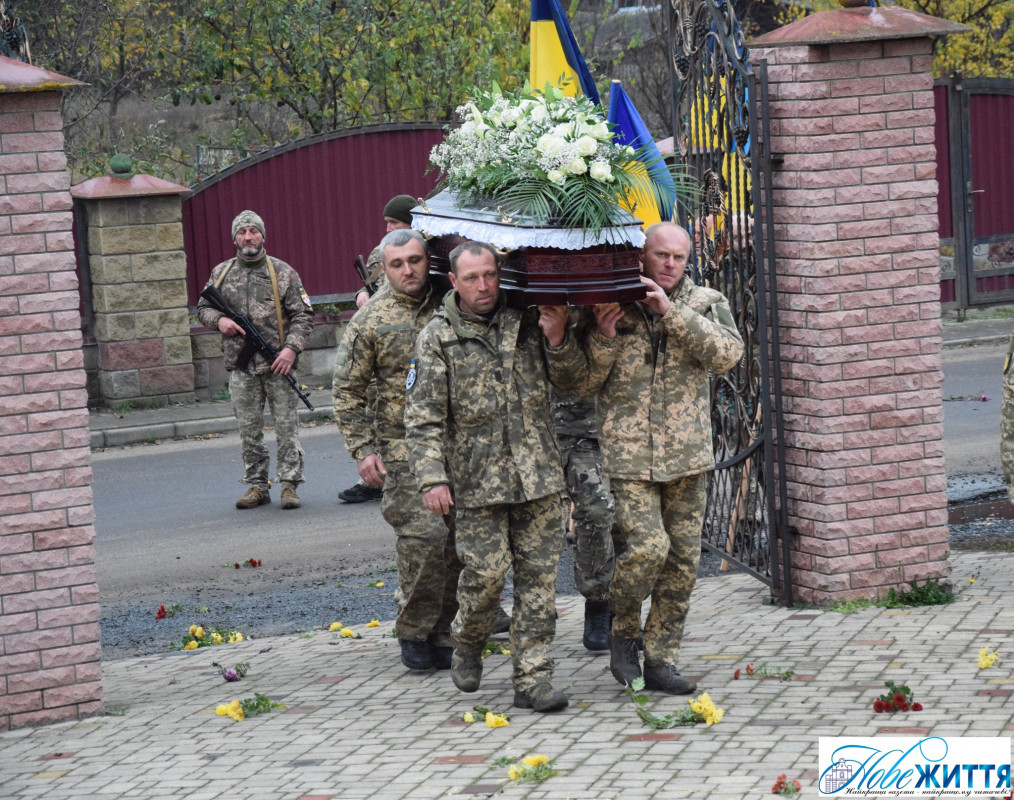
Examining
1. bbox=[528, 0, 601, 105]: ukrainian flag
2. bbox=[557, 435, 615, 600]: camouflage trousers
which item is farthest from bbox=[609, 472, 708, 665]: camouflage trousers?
bbox=[528, 0, 601, 105]: ukrainian flag

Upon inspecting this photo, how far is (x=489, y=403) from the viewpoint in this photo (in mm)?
5445

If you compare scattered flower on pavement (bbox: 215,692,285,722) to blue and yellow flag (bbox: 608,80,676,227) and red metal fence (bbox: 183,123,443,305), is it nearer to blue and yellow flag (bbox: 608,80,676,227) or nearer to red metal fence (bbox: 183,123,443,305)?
blue and yellow flag (bbox: 608,80,676,227)

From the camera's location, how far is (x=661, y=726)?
5.11 meters

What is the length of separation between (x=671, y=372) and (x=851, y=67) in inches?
72.0

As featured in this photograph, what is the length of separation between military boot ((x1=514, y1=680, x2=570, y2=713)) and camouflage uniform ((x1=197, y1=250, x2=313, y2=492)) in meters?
5.14

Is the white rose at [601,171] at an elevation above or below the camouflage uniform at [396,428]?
above

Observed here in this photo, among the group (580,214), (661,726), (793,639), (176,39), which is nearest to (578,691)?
(661,726)

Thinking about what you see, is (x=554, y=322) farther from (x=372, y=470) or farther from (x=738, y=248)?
(x=738, y=248)

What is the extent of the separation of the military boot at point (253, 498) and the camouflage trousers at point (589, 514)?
4.59 m

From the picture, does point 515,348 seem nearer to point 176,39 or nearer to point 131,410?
point 131,410

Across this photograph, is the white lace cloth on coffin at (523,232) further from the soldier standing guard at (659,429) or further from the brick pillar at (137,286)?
the brick pillar at (137,286)

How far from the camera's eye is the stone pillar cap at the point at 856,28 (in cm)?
623

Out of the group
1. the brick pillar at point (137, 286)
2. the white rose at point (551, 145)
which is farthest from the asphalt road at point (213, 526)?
the white rose at point (551, 145)

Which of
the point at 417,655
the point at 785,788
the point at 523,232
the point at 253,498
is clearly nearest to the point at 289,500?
the point at 253,498
